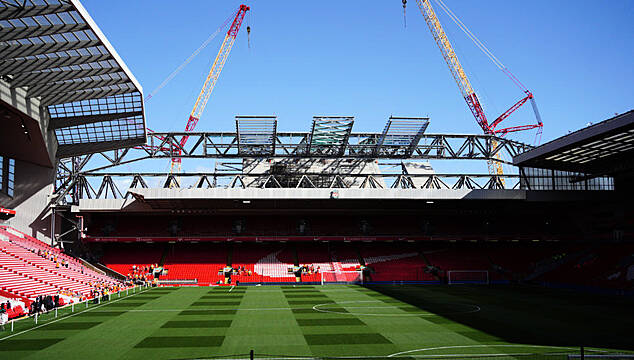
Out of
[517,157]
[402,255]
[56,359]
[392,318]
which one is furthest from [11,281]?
[517,157]

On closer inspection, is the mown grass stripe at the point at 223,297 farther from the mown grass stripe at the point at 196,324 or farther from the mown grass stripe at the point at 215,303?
the mown grass stripe at the point at 196,324

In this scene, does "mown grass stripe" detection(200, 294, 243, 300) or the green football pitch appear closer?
the green football pitch

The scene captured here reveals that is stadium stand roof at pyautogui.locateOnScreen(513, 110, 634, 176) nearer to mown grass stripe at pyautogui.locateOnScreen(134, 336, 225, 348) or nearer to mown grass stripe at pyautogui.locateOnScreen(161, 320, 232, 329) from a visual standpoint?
mown grass stripe at pyautogui.locateOnScreen(161, 320, 232, 329)

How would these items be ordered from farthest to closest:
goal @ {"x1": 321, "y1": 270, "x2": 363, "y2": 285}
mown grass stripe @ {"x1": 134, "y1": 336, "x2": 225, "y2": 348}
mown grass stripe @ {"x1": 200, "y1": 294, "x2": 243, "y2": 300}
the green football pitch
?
goal @ {"x1": 321, "y1": 270, "x2": 363, "y2": 285} → mown grass stripe @ {"x1": 200, "y1": 294, "x2": 243, "y2": 300} → mown grass stripe @ {"x1": 134, "y1": 336, "x2": 225, "y2": 348} → the green football pitch

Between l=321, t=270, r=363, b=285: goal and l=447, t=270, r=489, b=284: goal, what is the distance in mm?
10778

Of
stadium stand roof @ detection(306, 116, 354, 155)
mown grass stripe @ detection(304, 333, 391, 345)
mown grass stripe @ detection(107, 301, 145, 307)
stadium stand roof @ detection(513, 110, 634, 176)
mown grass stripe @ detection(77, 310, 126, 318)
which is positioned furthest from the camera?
stadium stand roof @ detection(306, 116, 354, 155)

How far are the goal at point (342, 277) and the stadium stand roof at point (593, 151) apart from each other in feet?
75.2

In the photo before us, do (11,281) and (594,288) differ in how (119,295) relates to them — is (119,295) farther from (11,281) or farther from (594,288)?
(594,288)

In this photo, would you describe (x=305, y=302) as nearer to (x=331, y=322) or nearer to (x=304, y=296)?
(x=304, y=296)

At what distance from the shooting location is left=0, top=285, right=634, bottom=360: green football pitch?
73.3 feet

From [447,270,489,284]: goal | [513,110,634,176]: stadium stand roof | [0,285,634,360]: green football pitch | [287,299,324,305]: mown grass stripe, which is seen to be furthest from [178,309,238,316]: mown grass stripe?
[447,270,489,284]: goal

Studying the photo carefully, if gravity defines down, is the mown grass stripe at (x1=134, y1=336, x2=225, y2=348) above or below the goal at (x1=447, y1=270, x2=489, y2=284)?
below

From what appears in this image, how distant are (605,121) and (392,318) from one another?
86.6ft

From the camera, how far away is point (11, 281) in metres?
40.7
